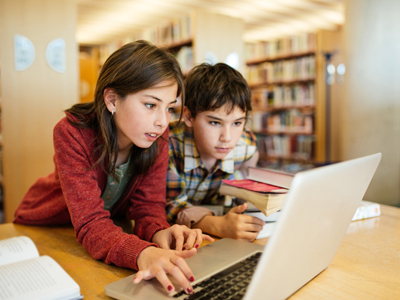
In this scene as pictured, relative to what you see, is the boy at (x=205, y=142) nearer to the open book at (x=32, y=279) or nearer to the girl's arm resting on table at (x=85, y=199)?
the girl's arm resting on table at (x=85, y=199)

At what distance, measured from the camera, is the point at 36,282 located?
0.58m

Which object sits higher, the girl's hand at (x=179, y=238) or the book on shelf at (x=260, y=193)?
the book on shelf at (x=260, y=193)

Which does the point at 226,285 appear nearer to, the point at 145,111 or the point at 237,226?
the point at 237,226

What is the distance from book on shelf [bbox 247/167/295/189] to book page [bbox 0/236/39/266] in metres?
0.56

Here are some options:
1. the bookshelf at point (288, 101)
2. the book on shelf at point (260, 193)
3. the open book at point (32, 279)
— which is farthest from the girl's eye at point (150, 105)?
the bookshelf at point (288, 101)

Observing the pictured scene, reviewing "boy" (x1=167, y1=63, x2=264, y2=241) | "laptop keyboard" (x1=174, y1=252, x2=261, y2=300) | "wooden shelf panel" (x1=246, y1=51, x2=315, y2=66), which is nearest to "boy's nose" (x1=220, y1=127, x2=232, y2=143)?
"boy" (x1=167, y1=63, x2=264, y2=241)

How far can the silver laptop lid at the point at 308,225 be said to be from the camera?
378 millimetres

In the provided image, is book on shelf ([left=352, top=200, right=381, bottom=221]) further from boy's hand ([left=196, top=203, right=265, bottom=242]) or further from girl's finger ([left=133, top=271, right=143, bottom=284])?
girl's finger ([left=133, top=271, right=143, bottom=284])

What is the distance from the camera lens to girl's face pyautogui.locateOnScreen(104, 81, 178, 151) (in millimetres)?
814

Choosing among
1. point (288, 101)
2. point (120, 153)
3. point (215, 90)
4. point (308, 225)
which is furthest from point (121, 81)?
point (288, 101)

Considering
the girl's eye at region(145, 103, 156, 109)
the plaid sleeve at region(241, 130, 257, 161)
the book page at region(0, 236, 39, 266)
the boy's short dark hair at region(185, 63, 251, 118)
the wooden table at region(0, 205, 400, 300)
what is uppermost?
the boy's short dark hair at region(185, 63, 251, 118)

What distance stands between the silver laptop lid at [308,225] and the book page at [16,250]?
0.53 m

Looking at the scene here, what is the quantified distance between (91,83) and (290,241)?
4.79 m

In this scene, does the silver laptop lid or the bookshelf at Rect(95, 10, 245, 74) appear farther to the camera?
the bookshelf at Rect(95, 10, 245, 74)
